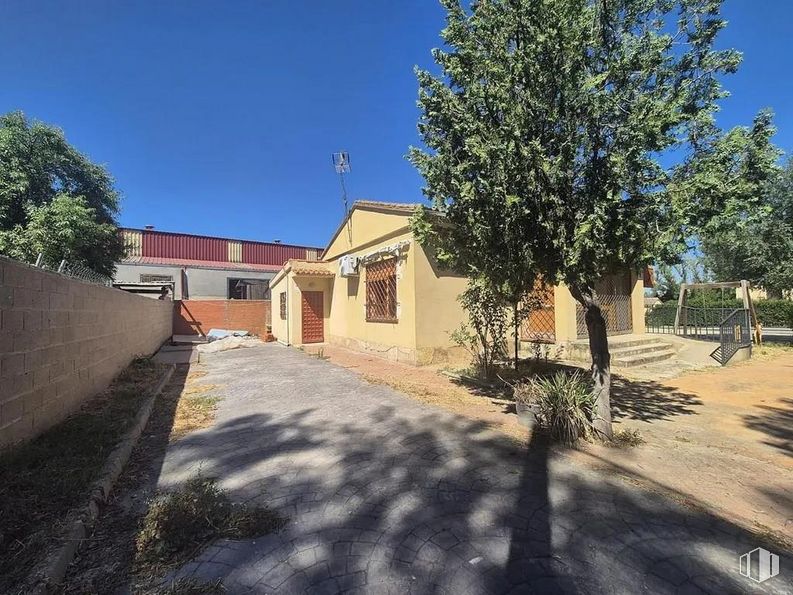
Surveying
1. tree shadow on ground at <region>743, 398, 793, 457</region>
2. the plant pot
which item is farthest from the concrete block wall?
tree shadow on ground at <region>743, 398, 793, 457</region>

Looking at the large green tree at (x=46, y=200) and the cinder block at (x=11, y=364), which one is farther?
the large green tree at (x=46, y=200)

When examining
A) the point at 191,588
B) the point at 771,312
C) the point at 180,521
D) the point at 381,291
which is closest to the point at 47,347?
the point at 180,521

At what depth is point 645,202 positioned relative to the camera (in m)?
4.03

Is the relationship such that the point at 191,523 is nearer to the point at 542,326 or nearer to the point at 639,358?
the point at 542,326

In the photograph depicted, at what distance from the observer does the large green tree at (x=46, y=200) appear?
15.2m

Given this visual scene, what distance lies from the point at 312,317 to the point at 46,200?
488 inches

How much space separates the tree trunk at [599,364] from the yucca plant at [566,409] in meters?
0.10

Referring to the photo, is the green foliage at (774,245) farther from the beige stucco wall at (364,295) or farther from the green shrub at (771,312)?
the beige stucco wall at (364,295)

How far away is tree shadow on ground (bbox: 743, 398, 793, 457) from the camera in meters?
4.80

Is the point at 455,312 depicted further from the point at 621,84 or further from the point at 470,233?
the point at 621,84

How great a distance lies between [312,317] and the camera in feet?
56.7

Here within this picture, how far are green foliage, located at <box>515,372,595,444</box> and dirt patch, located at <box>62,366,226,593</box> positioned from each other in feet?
12.7

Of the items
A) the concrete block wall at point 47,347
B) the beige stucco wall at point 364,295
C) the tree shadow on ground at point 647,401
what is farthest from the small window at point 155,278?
the tree shadow on ground at point 647,401

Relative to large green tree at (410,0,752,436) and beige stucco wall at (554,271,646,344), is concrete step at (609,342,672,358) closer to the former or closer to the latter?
beige stucco wall at (554,271,646,344)
